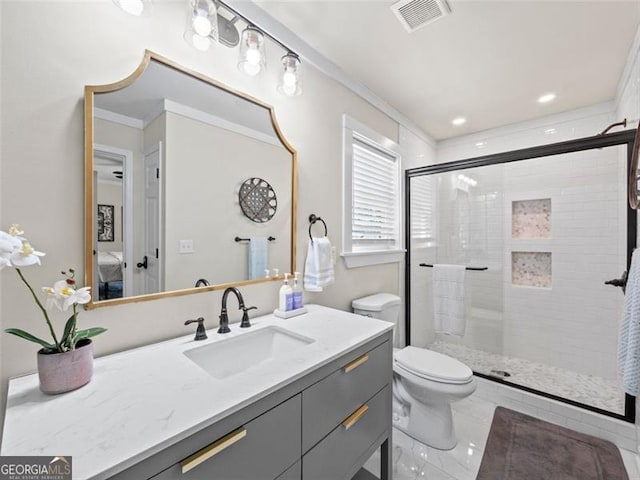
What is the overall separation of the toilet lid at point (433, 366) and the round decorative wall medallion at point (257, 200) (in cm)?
126

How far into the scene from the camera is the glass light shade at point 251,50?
4.20ft

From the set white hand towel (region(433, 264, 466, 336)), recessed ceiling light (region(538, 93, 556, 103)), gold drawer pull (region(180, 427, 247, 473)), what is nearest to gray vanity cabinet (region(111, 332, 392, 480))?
gold drawer pull (region(180, 427, 247, 473))

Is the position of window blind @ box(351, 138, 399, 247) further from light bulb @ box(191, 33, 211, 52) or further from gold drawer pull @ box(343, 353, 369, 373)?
light bulb @ box(191, 33, 211, 52)

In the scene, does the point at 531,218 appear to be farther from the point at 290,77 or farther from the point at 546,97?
the point at 290,77

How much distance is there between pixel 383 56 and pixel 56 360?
2.16m

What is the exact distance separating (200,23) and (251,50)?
0.24 m

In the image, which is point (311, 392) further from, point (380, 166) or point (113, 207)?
point (380, 166)

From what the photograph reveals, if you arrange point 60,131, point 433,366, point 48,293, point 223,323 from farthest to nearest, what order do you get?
point 433,366
point 223,323
point 60,131
point 48,293

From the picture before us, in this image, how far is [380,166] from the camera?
8.01 feet

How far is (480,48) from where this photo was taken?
5.67ft

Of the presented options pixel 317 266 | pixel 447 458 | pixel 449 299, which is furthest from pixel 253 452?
pixel 449 299

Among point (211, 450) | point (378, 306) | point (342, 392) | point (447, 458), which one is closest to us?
point (211, 450)

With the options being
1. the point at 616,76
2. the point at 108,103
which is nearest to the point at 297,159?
the point at 108,103

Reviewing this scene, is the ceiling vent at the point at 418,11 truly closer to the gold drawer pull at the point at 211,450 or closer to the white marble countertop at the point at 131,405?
the white marble countertop at the point at 131,405
